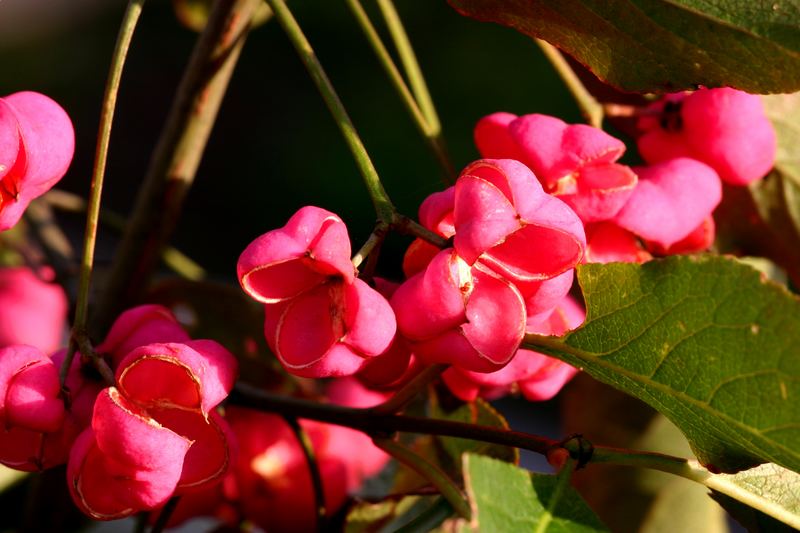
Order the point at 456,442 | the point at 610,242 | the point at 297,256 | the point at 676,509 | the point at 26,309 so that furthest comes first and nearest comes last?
the point at 26,309, the point at 676,509, the point at 456,442, the point at 610,242, the point at 297,256

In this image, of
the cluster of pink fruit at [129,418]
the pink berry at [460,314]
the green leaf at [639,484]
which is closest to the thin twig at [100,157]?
the cluster of pink fruit at [129,418]

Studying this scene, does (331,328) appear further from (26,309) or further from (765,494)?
(26,309)

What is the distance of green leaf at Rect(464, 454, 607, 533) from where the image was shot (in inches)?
15.0

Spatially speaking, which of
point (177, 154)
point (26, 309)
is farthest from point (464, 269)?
point (26, 309)

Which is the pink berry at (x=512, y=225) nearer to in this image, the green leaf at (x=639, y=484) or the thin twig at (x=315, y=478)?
the thin twig at (x=315, y=478)

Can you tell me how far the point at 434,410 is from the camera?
58 centimetres

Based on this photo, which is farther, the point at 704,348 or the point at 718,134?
the point at 718,134

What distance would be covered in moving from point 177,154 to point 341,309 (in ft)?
0.70

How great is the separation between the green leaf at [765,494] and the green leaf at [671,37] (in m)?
0.16

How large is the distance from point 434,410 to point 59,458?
8.4 inches

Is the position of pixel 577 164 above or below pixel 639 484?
above

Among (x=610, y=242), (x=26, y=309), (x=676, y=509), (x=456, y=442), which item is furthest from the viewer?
(x=26, y=309)

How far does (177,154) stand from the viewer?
566 millimetres

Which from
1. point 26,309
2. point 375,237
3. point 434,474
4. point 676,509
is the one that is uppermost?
point 375,237
